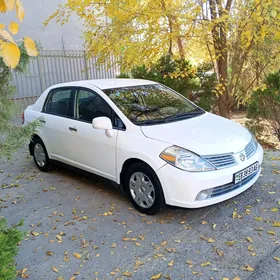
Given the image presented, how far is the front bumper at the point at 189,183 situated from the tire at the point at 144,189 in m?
0.10

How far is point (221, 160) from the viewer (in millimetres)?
3377

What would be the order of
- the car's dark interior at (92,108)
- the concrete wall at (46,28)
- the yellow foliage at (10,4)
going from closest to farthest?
the yellow foliage at (10,4) < the car's dark interior at (92,108) < the concrete wall at (46,28)

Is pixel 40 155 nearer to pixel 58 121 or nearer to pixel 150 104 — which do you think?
pixel 58 121

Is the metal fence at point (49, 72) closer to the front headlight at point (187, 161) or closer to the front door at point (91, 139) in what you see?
the front door at point (91, 139)

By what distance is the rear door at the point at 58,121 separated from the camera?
469cm

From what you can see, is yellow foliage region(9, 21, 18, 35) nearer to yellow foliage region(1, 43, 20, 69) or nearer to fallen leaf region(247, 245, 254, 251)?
yellow foliage region(1, 43, 20, 69)

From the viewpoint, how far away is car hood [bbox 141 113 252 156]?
342 centimetres

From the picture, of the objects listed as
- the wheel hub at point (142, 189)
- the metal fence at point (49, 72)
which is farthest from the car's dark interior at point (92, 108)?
the metal fence at point (49, 72)

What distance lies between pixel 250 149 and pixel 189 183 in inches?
42.3

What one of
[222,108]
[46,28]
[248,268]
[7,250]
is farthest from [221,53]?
[46,28]

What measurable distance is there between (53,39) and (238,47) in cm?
784

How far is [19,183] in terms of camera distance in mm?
5020

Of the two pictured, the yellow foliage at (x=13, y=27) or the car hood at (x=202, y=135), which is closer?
the yellow foliage at (x=13, y=27)

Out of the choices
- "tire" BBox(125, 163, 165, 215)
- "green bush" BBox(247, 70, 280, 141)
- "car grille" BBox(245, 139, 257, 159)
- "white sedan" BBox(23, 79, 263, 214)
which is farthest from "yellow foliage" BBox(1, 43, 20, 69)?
"green bush" BBox(247, 70, 280, 141)
